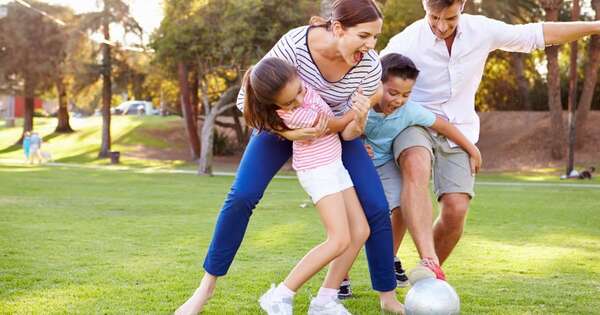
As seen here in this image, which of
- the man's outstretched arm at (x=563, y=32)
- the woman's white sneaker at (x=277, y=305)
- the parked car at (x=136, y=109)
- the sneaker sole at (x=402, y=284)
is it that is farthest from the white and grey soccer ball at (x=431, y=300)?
the parked car at (x=136, y=109)

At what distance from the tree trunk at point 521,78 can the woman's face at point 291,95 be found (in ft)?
127

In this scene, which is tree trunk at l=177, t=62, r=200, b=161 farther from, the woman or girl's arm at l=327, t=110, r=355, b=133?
girl's arm at l=327, t=110, r=355, b=133

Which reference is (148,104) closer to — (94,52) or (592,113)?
(94,52)

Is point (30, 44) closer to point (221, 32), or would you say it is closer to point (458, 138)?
point (221, 32)

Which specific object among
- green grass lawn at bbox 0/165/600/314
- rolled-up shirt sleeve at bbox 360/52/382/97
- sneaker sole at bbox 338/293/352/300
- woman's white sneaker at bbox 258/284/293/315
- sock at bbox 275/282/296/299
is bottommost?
green grass lawn at bbox 0/165/600/314

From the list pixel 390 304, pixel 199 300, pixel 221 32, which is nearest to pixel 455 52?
pixel 390 304

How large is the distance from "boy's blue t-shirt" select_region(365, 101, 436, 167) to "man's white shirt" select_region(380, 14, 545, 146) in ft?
0.70

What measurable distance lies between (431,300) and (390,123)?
4.72ft

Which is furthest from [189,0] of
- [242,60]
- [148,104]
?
[148,104]

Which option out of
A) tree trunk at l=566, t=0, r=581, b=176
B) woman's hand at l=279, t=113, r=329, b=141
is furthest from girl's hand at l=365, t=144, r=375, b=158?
tree trunk at l=566, t=0, r=581, b=176

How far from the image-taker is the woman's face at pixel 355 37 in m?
4.90

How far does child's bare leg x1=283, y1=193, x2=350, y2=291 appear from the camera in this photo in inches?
198

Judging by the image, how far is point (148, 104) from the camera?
84.2 meters

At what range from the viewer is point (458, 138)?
585cm
